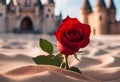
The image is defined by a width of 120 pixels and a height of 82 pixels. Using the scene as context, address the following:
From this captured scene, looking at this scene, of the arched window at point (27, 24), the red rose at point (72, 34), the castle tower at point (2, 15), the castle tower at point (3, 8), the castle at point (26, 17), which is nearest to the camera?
the red rose at point (72, 34)

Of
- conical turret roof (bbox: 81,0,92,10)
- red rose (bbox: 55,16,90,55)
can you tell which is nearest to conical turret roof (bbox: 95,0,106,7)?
conical turret roof (bbox: 81,0,92,10)

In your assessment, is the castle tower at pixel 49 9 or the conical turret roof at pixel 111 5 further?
the conical turret roof at pixel 111 5

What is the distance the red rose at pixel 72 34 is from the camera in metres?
2.56

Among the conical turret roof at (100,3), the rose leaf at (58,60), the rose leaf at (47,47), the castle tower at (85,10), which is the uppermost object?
the rose leaf at (47,47)

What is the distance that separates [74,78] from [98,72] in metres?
0.83

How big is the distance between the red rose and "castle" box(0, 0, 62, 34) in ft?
135

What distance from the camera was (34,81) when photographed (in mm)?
2229

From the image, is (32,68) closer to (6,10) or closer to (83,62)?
(83,62)

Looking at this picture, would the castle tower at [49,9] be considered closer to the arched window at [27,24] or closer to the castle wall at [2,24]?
the arched window at [27,24]

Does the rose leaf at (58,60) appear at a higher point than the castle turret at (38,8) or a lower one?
higher

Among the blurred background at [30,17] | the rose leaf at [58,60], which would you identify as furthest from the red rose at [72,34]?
the blurred background at [30,17]

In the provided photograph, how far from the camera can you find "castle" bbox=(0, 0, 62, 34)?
1738 inches

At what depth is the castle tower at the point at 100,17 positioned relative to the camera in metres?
49.8

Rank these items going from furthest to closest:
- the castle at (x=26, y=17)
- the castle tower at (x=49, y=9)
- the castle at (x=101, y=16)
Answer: the castle at (x=101, y=16), the castle tower at (x=49, y=9), the castle at (x=26, y=17)
